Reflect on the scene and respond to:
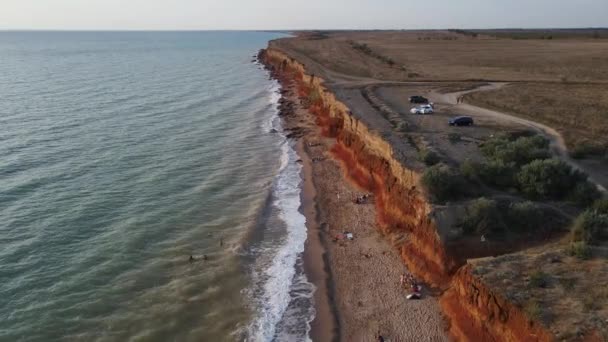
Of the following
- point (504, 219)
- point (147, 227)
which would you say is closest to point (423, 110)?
point (504, 219)

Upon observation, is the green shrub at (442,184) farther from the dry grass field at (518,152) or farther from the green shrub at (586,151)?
the green shrub at (586,151)

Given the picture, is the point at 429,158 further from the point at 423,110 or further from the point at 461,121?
the point at 423,110

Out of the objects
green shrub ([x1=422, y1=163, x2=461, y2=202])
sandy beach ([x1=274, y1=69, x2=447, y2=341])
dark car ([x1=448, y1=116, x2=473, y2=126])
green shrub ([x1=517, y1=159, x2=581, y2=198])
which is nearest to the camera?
sandy beach ([x1=274, y1=69, x2=447, y2=341])

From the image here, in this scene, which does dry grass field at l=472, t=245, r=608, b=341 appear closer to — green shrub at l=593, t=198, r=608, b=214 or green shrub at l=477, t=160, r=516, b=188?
green shrub at l=593, t=198, r=608, b=214

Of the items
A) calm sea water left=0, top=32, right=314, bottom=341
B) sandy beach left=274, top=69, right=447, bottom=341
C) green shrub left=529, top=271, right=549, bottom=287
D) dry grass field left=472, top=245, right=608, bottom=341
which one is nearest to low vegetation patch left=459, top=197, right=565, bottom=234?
dry grass field left=472, top=245, right=608, bottom=341

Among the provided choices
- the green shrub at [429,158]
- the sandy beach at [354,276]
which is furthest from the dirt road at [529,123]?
the sandy beach at [354,276]
